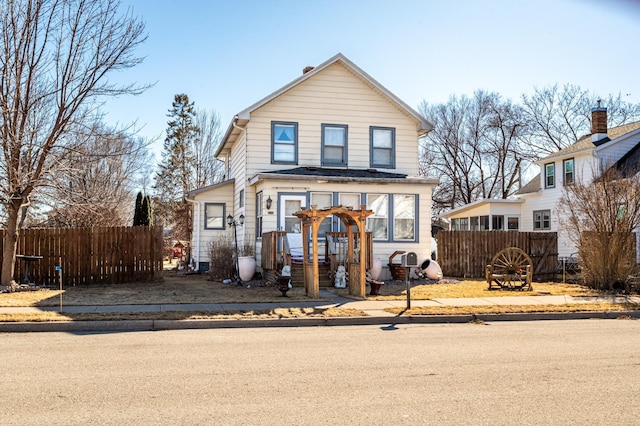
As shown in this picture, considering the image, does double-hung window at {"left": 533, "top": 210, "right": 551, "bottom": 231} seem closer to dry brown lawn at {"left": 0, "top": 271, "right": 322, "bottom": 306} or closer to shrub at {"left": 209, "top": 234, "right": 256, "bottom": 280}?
shrub at {"left": 209, "top": 234, "right": 256, "bottom": 280}

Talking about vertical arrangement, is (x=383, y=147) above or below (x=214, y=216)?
above

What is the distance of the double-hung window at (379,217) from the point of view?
19.8 metres

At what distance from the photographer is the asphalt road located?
17.3 feet

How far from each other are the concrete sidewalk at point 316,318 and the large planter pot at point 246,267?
14.6 feet

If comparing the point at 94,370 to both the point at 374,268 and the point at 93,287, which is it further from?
the point at 374,268

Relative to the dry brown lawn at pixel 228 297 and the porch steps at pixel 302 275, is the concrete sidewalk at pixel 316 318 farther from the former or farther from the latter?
the porch steps at pixel 302 275

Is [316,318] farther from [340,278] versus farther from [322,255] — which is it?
[322,255]

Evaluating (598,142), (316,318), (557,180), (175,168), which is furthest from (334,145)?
(175,168)

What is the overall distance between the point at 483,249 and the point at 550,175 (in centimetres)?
1157

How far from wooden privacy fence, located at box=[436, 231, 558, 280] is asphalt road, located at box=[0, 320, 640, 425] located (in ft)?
37.5

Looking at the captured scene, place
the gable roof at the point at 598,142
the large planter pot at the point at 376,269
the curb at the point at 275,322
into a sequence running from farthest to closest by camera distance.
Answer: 1. the gable roof at the point at 598,142
2. the large planter pot at the point at 376,269
3. the curb at the point at 275,322

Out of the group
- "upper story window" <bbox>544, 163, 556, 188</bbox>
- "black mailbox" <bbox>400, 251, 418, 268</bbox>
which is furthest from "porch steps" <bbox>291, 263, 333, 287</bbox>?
"upper story window" <bbox>544, 163, 556, 188</bbox>

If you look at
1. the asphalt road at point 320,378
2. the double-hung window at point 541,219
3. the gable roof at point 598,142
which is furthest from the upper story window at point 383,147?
the double-hung window at point 541,219

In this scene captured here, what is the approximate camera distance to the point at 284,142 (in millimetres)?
20484
